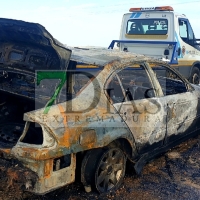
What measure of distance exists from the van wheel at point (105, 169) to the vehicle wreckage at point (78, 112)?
0.01 m

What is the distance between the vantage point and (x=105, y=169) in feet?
11.5

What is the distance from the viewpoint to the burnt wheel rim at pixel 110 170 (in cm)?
347

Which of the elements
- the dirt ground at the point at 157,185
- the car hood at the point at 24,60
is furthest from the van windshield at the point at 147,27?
the car hood at the point at 24,60

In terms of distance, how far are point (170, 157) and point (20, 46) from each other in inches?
108

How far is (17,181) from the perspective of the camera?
2.90 meters

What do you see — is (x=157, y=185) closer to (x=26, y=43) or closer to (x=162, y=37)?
(x=26, y=43)

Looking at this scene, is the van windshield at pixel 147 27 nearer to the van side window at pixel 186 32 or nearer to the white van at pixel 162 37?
the white van at pixel 162 37

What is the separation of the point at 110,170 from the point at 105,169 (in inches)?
3.5

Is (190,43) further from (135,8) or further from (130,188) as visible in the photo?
(130,188)

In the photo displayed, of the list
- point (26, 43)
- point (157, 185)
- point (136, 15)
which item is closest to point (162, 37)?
point (136, 15)

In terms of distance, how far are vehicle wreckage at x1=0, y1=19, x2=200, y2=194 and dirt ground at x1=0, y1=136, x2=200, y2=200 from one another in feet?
0.53

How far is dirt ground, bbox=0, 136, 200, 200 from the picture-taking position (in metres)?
3.50

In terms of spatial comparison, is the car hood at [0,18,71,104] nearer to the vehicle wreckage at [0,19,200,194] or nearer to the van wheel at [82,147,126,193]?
the vehicle wreckage at [0,19,200,194]

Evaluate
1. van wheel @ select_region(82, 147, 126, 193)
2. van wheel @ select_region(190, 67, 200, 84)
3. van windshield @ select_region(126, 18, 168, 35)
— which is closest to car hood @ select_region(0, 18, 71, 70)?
van wheel @ select_region(82, 147, 126, 193)
